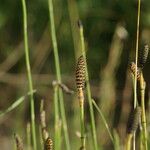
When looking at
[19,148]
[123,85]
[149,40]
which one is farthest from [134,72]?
[123,85]

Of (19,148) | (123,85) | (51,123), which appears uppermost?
(123,85)

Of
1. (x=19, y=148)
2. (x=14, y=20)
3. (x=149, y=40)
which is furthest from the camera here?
(x=14, y=20)

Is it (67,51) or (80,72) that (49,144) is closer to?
(80,72)

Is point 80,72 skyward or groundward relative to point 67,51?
groundward

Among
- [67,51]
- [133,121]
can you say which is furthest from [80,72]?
[67,51]

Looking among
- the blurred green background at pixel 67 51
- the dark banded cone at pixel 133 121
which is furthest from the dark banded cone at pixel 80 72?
the blurred green background at pixel 67 51

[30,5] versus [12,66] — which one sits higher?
[30,5]

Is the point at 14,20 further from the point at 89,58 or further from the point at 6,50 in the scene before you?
the point at 89,58

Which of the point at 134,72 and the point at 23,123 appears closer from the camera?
the point at 134,72

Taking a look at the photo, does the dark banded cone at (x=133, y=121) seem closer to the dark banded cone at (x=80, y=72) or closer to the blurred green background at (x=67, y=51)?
the dark banded cone at (x=80, y=72)
